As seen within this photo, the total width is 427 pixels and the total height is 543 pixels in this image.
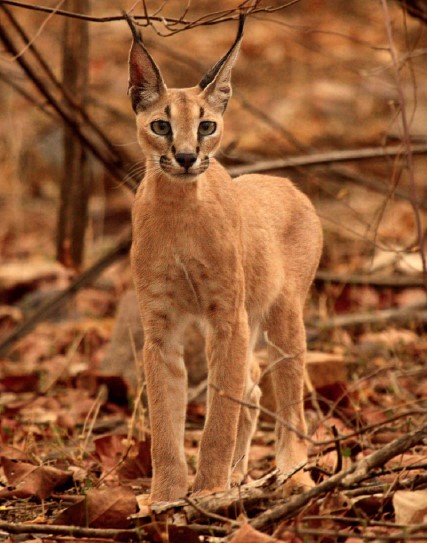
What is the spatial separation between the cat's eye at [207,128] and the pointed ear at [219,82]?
0.13 metres

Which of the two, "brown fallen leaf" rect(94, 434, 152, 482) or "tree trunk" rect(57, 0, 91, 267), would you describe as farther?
"tree trunk" rect(57, 0, 91, 267)

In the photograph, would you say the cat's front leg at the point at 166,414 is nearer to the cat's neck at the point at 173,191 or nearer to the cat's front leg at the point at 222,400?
the cat's front leg at the point at 222,400

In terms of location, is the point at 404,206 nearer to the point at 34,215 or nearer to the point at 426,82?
the point at 426,82

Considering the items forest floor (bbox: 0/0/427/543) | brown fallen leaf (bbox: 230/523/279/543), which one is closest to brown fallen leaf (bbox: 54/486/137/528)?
forest floor (bbox: 0/0/427/543)

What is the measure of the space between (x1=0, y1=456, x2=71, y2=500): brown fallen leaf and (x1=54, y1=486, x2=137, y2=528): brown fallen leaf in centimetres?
75

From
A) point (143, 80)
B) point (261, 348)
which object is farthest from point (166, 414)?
point (261, 348)

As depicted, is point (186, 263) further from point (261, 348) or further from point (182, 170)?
point (261, 348)

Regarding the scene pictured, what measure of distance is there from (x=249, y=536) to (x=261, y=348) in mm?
4011

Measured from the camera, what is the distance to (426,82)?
14.3m

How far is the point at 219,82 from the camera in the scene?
465 cm

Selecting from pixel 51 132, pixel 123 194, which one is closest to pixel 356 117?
pixel 123 194

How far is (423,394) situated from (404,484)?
3065mm

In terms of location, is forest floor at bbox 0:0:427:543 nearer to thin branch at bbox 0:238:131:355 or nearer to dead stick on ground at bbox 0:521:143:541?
dead stick on ground at bbox 0:521:143:541

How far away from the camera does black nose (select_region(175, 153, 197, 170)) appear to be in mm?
4352
